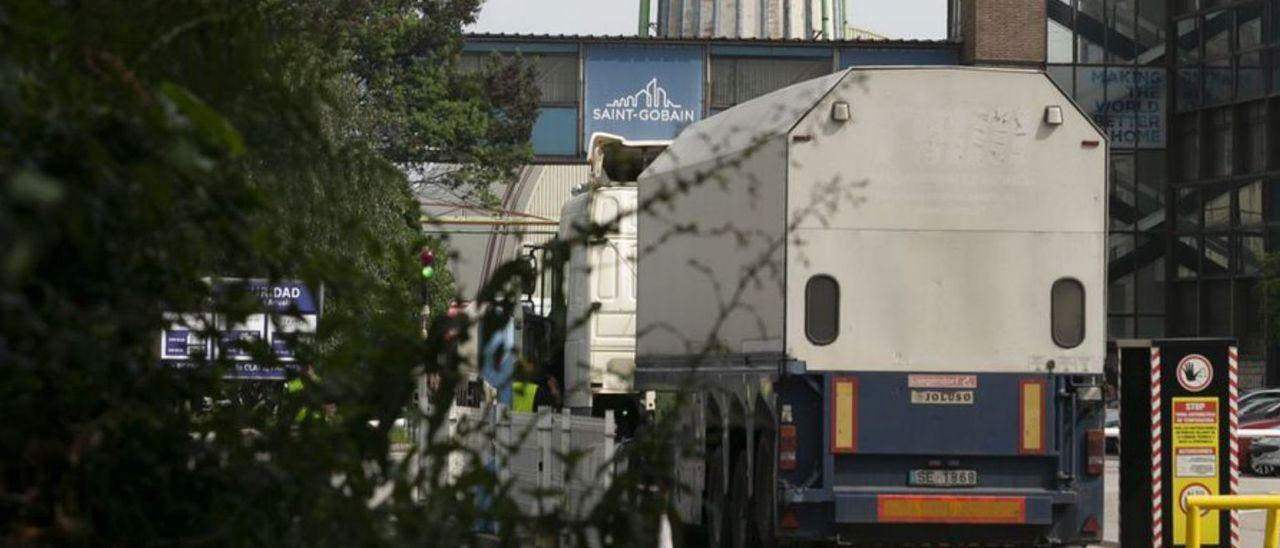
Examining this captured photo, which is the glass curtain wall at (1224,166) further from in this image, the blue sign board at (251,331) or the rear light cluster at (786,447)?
the blue sign board at (251,331)

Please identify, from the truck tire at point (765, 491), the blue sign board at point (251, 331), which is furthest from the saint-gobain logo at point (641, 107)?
the blue sign board at point (251, 331)

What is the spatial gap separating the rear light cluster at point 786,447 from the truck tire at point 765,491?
0.06 metres

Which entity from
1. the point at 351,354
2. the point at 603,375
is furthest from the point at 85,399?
the point at 603,375

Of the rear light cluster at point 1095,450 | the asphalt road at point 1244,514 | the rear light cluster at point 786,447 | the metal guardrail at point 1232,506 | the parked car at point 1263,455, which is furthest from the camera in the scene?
the parked car at point 1263,455

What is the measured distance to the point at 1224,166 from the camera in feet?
210

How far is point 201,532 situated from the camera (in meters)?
3.96

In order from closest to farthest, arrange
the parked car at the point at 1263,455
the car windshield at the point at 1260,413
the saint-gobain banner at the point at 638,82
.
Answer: the parked car at the point at 1263,455
the car windshield at the point at 1260,413
the saint-gobain banner at the point at 638,82

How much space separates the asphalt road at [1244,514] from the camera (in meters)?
23.1

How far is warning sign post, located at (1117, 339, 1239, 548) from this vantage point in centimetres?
1739

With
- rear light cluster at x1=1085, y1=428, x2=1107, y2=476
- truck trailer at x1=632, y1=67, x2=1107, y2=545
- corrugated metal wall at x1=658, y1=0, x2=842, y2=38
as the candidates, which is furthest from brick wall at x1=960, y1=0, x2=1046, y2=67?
rear light cluster at x1=1085, y1=428, x2=1107, y2=476

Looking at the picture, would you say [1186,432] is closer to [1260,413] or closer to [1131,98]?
[1260,413]

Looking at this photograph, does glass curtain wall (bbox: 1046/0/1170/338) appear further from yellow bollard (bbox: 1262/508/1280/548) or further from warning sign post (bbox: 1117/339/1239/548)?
yellow bollard (bbox: 1262/508/1280/548)

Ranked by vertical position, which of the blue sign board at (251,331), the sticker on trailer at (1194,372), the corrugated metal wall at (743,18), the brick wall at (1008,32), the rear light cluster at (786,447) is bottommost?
the rear light cluster at (786,447)

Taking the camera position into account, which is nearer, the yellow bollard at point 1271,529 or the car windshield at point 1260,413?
the yellow bollard at point 1271,529
